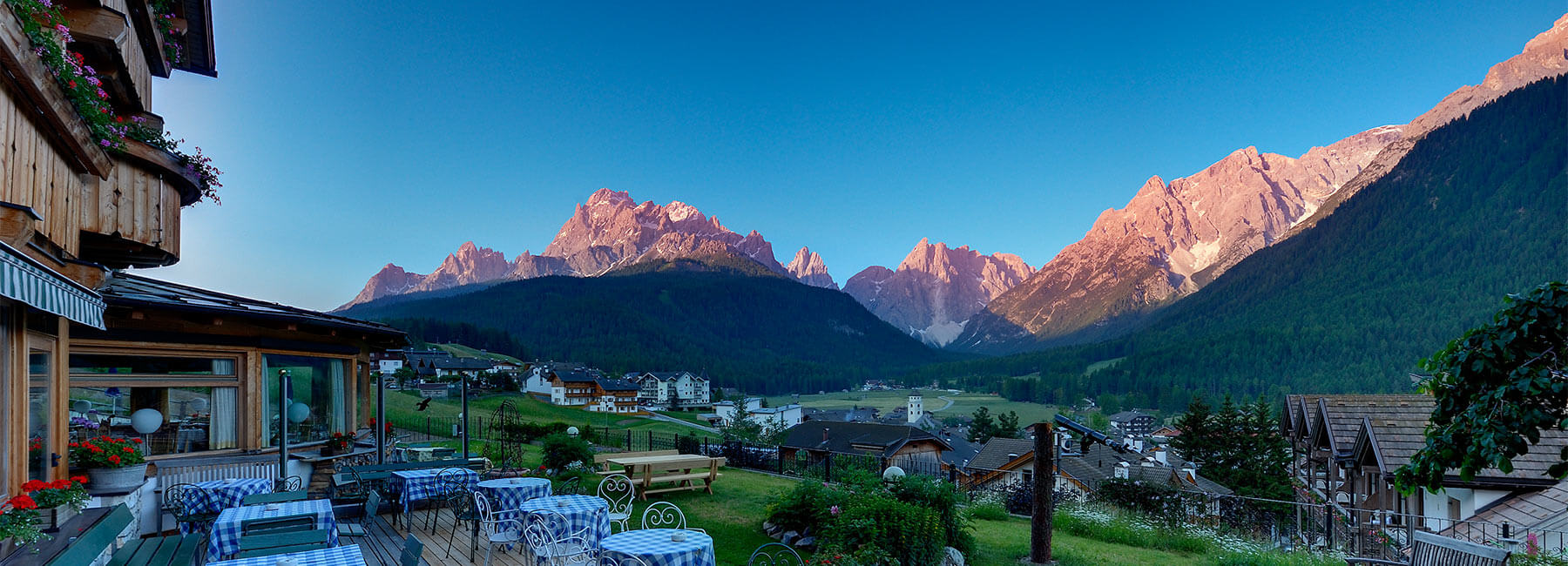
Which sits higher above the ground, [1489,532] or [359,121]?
[359,121]

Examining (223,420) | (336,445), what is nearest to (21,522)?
(223,420)

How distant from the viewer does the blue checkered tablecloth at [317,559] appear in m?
4.62

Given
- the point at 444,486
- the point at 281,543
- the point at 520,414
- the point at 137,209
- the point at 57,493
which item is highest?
the point at 137,209

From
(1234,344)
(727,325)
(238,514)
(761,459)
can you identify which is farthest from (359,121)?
(727,325)

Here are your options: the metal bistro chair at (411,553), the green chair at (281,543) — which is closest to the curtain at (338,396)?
the green chair at (281,543)

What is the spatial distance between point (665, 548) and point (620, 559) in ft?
1.18

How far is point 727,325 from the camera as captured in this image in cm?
18650

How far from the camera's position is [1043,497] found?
933 centimetres

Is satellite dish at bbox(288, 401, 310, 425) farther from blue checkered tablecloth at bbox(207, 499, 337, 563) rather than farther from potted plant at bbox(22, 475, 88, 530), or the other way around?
potted plant at bbox(22, 475, 88, 530)

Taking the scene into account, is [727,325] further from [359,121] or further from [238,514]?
[238,514]

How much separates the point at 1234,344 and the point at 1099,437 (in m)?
134

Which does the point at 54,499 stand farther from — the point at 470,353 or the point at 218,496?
the point at 470,353

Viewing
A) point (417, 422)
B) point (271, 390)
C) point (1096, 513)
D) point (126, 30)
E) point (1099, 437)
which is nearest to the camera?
point (126, 30)

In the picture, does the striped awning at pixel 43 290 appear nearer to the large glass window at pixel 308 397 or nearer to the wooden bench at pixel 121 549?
the wooden bench at pixel 121 549
